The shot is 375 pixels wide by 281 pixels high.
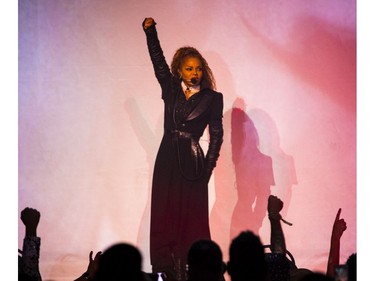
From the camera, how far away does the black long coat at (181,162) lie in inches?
226

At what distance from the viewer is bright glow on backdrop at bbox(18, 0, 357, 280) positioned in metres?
5.69

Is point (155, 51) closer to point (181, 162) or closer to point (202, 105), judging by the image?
point (202, 105)

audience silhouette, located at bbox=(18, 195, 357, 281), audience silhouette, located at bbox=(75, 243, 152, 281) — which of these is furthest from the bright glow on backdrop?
audience silhouette, located at bbox=(75, 243, 152, 281)

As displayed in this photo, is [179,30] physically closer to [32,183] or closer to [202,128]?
[202,128]

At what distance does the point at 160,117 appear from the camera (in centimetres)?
580

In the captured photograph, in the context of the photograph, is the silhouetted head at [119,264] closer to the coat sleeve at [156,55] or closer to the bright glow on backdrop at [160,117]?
the bright glow on backdrop at [160,117]

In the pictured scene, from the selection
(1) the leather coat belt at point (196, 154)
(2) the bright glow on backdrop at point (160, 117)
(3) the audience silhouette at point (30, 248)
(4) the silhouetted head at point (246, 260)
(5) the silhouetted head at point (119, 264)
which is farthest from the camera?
(1) the leather coat belt at point (196, 154)

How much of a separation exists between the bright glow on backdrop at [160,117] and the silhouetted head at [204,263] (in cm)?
295

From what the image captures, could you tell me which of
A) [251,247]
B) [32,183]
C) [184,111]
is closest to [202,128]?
[184,111]

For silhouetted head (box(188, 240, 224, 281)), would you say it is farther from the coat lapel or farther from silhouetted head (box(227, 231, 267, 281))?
the coat lapel

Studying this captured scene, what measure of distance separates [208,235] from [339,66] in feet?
6.41

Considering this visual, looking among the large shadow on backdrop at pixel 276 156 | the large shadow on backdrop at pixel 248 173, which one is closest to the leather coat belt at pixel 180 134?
the large shadow on backdrop at pixel 248 173

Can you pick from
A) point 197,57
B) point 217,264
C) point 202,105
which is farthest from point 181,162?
point 217,264

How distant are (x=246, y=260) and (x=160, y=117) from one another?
129 inches
